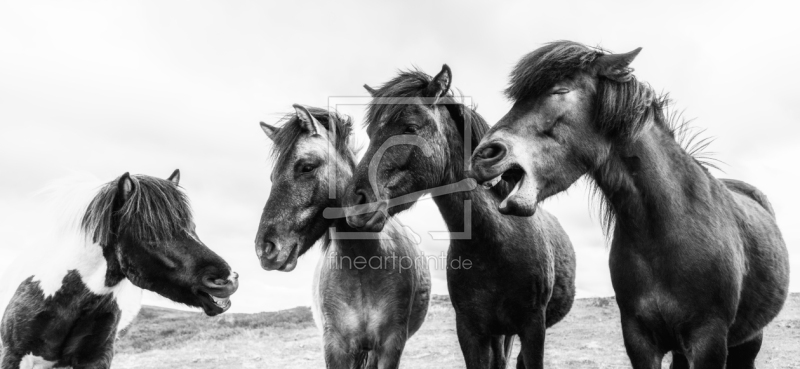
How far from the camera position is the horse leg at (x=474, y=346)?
5.06m

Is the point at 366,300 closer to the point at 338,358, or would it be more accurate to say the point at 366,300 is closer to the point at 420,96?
the point at 338,358

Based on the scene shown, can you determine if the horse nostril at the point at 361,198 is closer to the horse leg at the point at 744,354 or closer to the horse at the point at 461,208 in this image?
the horse at the point at 461,208

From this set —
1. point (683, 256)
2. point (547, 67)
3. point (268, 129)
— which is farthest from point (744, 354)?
point (268, 129)

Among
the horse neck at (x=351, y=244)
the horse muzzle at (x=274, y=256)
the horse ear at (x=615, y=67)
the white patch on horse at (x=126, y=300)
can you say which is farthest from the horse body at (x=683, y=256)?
the white patch on horse at (x=126, y=300)

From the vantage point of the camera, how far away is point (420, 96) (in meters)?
4.94

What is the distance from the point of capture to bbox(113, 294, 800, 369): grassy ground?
9578mm

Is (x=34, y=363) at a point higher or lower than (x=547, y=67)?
Answer: lower

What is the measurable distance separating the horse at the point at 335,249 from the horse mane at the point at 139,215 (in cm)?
87

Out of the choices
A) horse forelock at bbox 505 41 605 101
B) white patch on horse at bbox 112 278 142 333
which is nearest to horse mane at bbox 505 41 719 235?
horse forelock at bbox 505 41 605 101

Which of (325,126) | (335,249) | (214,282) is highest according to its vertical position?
(325,126)

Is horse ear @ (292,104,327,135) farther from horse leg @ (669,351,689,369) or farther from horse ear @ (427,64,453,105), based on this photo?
horse leg @ (669,351,689,369)

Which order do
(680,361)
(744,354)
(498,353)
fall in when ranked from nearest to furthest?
(680,361) → (498,353) → (744,354)

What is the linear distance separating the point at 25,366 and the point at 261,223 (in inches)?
91.5

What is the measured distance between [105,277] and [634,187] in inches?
172
